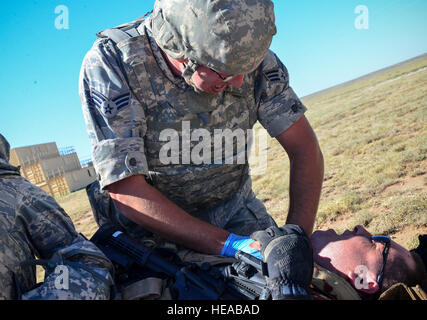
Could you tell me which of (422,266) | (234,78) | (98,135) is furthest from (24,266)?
(422,266)

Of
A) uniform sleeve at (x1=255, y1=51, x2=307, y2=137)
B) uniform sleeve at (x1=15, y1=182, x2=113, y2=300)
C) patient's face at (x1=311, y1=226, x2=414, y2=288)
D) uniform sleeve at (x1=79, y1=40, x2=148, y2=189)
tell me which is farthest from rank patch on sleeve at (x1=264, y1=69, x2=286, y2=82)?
uniform sleeve at (x1=15, y1=182, x2=113, y2=300)

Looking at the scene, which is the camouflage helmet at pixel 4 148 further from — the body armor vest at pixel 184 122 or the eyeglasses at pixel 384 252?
the eyeglasses at pixel 384 252

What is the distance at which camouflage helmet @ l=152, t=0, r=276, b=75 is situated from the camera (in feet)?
6.08

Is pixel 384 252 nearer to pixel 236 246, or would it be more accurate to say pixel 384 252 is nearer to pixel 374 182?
pixel 236 246

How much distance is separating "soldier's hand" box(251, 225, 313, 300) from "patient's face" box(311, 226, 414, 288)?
39 centimetres

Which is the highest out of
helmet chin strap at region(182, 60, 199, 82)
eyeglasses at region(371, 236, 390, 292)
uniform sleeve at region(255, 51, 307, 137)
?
helmet chin strap at region(182, 60, 199, 82)

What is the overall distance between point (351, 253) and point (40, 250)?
5.57 ft

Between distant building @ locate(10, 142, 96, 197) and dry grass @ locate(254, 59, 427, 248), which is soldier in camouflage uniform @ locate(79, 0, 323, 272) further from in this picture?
distant building @ locate(10, 142, 96, 197)

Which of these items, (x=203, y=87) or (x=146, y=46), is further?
(x=146, y=46)

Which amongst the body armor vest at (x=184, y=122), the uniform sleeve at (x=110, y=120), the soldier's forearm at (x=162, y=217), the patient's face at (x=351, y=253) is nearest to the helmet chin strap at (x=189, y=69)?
the body armor vest at (x=184, y=122)

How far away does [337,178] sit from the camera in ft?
21.0

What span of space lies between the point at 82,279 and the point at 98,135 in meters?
0.82
